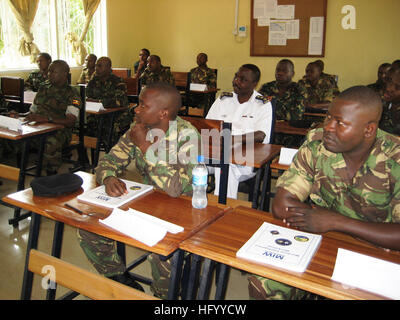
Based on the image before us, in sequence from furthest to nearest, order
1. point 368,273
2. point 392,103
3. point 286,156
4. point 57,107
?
point 57,107, point 392,103, point 286,156, point 368,273

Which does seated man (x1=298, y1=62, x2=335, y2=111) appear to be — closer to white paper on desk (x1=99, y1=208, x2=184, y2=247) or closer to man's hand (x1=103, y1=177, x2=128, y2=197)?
man's hand (x1=103, y1=177, x2=128, y2=197)

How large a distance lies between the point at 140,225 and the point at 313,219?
64 cm

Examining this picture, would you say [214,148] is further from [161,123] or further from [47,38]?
[47,38]

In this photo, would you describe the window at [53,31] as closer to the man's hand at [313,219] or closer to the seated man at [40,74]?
the seated man at [40,74]

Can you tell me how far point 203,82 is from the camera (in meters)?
7.07

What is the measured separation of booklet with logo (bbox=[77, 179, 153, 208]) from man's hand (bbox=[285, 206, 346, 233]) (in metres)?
0.69

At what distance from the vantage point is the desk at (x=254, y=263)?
103 cm

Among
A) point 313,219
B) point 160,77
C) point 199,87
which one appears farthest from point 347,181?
point 160,77

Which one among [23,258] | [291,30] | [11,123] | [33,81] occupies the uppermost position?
[291,30]

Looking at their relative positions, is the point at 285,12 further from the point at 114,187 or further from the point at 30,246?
the point at 30,246

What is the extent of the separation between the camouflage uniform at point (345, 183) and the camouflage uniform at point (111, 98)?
3388 mm

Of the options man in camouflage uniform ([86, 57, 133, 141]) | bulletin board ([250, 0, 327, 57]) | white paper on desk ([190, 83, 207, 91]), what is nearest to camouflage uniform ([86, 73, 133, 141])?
man in camouflage uniform ([86, 57, 133, 141])

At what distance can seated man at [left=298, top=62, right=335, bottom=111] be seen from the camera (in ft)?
17.0

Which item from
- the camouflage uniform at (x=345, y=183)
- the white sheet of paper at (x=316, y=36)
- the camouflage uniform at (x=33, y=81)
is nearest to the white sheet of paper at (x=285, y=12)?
the white sheet of paper at (x=316, y=36)
